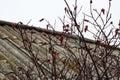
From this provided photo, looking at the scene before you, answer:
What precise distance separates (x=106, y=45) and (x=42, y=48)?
3.20 metres

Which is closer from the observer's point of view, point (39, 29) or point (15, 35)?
point (15, 35)

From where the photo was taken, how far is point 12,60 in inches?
225

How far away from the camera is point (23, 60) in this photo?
5.94m

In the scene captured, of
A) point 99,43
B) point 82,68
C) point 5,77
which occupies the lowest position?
point 5,77

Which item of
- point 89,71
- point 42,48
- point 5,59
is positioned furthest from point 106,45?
point 42,48

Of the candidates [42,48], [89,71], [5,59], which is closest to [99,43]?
[89,71]

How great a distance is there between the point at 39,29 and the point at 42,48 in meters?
1.87

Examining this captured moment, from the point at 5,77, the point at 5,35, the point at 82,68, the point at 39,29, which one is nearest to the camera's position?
the point at 82,68

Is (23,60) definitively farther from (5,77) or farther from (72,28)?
(72,28)

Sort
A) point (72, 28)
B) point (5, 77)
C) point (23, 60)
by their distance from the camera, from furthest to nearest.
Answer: point (23, 60) < point (5, 77) < point (72, 28)

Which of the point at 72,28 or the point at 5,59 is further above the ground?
the point at 72,28

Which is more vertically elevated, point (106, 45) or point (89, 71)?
point (106, 45)

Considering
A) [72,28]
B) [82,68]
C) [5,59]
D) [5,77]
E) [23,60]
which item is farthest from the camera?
[23,60]

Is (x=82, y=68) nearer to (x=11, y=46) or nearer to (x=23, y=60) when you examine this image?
(x=23, y=60)
